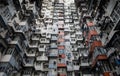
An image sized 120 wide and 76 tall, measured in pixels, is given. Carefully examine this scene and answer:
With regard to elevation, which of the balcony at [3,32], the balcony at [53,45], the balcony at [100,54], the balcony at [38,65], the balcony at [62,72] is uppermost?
the balcony at [3,32]

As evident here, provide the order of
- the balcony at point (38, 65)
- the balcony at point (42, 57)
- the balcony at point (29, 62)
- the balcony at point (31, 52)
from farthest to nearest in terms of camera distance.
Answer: the balcony at point (42, 57)
the balcony at point (31, 52)
the balcony at point (38, 65)
the balcony at point (29, 62)

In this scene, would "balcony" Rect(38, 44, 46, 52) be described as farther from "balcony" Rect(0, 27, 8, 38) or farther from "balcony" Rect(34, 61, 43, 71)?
"balcony" Rect(0, 27, 8, 38)

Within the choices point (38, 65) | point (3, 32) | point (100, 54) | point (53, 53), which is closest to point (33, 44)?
point (53, 53)

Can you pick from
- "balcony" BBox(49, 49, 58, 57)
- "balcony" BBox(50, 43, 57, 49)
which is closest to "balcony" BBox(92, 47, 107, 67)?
"balcony" BBox(49, 49, 58, 57)

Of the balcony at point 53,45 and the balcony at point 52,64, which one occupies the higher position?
the balcony at point 53,45

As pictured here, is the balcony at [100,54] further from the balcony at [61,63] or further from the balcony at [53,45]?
the balcony at [53,45]

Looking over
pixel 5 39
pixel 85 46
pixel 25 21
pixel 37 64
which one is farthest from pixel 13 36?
pixel 85 46

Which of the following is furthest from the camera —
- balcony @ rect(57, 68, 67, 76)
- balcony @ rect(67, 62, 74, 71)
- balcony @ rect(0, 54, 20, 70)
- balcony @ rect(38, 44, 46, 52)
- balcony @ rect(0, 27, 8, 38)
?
balcony @ rect(38, 44, 46, 52)

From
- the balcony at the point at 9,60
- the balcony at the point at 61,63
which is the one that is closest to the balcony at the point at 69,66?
the balcony at the point at 61,63
